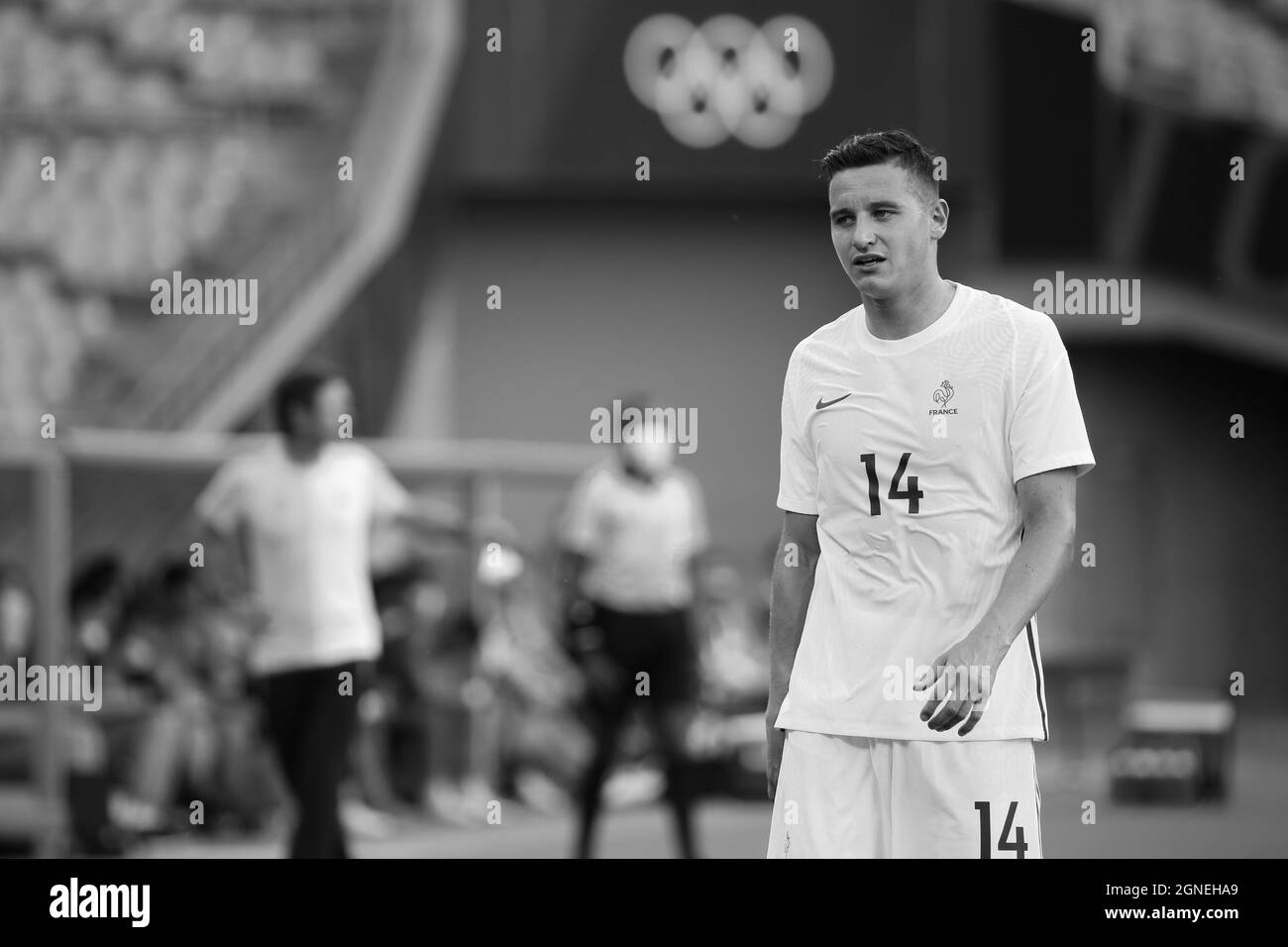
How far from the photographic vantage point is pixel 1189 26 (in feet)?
58.0

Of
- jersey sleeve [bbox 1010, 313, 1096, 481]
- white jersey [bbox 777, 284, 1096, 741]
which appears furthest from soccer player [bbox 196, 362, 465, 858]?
jersey sleeve [bbox 1010, 313, 1096, 481]

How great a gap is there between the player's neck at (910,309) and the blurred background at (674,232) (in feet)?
29.2

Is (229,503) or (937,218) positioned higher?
(937,218)

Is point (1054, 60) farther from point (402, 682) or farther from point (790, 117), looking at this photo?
point (402, 682)

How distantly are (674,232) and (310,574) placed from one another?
457 inches

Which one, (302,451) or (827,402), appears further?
(302,451)

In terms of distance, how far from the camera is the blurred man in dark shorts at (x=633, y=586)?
9.05 m

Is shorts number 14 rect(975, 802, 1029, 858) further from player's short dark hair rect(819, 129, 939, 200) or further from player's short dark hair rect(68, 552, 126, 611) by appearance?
player's short dark hair rect(68, 552, 126, 611)

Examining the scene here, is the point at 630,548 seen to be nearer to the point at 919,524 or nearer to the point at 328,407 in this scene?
the point at 328,407

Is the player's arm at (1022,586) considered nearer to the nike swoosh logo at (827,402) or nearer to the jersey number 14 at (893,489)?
the jersey number 14 at (893,489)

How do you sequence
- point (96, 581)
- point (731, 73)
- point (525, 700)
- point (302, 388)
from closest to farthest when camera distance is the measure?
1. point (302, 388)
2. point (96, 581)
3. point (525, 700)
4. point (731, 73)

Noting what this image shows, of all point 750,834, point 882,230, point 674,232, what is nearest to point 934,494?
point 882,230

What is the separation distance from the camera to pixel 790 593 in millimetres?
4031
